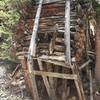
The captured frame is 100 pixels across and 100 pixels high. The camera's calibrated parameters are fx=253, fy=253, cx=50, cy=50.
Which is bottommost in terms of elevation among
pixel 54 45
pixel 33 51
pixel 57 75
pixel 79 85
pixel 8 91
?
pixel 8 91

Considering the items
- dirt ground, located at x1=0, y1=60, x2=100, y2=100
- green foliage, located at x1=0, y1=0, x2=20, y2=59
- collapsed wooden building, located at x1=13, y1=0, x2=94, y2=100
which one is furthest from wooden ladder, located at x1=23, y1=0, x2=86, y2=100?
green foliage, located at x1=0, y1=0, x2=20, y2=59

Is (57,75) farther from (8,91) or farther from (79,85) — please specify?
(8,91)

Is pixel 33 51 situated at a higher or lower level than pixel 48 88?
higher

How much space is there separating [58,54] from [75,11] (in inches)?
53.5

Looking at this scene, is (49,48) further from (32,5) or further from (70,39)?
(32,5)

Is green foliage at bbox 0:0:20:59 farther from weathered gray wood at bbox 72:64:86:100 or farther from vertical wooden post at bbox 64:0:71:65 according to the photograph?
weathered gray wood at bbox 72:64:86:100

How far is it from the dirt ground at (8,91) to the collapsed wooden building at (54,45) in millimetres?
497

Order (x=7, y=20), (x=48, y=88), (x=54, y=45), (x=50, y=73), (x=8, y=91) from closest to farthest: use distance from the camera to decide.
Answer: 1. (x=50, y=73)
2. (x=54, y=45)
3. (x=48, y=88)
4. (x=8, y=91)
5. (x=7, y=20)

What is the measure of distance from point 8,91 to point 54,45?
7.38 feet

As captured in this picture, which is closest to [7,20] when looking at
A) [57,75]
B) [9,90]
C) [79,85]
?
[9,90]

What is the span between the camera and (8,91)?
755 cm

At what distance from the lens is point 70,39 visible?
6312mm

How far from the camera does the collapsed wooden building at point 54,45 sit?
6.14 meters

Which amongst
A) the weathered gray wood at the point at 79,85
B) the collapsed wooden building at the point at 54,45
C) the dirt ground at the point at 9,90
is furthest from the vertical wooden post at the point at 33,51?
the weathered gray wood at the point at 79,85
